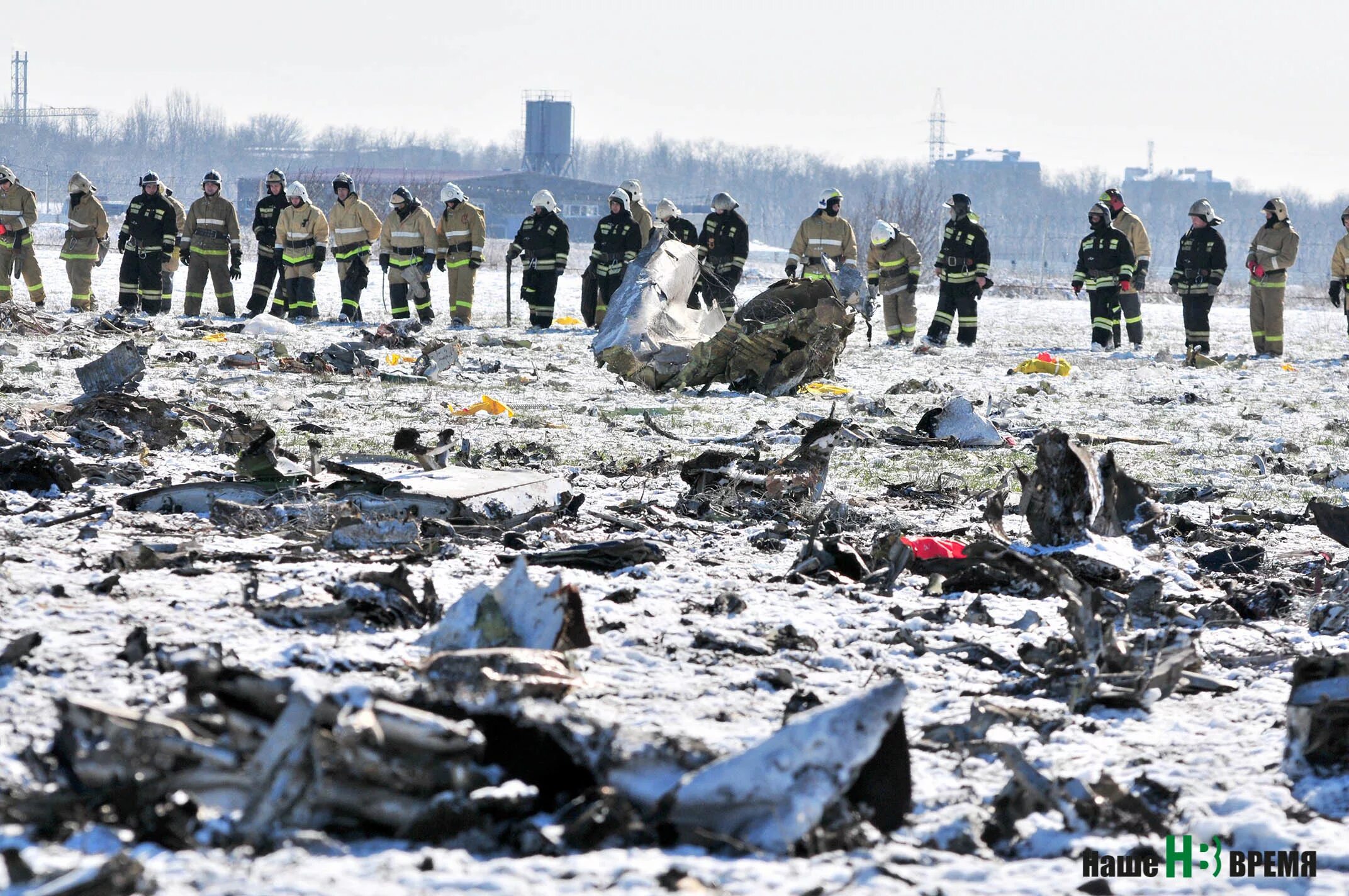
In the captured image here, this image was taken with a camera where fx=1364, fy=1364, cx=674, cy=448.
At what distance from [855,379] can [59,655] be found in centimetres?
1000

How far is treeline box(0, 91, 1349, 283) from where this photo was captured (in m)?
116

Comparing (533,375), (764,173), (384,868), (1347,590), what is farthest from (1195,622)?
(764,173)

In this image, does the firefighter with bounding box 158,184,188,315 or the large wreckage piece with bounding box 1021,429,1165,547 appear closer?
the large wreckage piece with bounding box 1021,429,1165,547

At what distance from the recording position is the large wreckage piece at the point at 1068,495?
5352mm

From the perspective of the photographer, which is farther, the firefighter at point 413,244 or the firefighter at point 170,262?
the firefighter at point 413,244

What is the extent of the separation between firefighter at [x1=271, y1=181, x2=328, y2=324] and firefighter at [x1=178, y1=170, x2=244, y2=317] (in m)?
0.59

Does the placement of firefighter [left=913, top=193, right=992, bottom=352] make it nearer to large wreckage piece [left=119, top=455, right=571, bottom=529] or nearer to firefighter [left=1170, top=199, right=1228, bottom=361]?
firefighter [left=1170, top=199, right=1228, bottom=361]

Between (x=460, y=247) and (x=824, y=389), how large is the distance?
7.82 m

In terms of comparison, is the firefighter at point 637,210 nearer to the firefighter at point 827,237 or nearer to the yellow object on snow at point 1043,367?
the firefighter at point 827,237

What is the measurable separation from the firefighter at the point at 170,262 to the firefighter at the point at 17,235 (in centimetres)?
145

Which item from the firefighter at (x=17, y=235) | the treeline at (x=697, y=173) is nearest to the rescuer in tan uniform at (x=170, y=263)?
the firefighter at (x=17, y=235)

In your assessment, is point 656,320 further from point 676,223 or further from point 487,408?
point 676,223

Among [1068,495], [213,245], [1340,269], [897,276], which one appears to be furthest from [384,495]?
[1340,269]

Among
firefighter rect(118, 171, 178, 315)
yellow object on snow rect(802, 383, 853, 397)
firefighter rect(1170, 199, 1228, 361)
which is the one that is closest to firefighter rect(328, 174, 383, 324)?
firefighter rect(118, 171, 178, 315)
